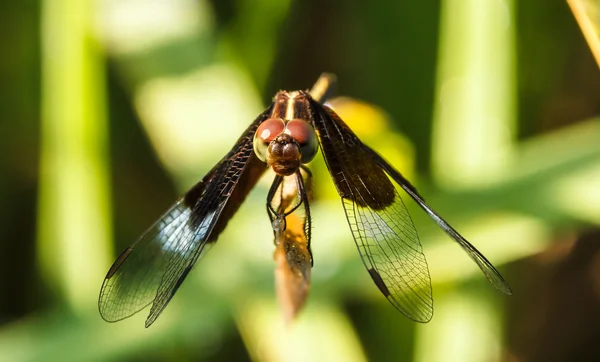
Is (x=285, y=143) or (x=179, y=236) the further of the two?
(x=179, y=236)

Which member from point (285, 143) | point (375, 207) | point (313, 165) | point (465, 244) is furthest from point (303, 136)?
point (313, 165)

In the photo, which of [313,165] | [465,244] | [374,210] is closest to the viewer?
[465,244]

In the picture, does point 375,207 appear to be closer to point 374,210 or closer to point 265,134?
point 374,210

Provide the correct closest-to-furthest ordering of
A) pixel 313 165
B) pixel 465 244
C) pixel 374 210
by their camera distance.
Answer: pixel 465 244, pixel 374 210, pixel 313 165

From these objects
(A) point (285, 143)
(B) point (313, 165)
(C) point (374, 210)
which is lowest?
(B) point (313, 165)

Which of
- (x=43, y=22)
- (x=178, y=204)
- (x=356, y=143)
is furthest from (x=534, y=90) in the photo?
(x=43, y=22)

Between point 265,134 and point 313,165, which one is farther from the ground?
point 265,134

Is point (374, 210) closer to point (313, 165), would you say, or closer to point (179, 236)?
point (179, 236)

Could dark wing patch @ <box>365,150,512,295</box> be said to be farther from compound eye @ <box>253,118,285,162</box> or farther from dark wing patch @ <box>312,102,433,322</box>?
compound eye @ <box>253,118,285,162</box>
